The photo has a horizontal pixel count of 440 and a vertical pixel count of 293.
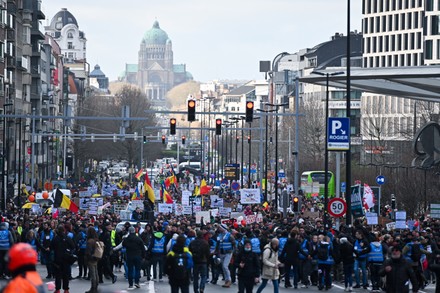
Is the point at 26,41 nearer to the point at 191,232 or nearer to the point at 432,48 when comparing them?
the point at 432,48

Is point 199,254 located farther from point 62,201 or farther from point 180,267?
point 62,201

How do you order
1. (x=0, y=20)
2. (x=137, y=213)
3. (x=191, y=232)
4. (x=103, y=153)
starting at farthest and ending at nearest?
1. (x=103, y=153)
2. (x=0, y=20)
3. (x=137, y=213)
4. (x=191, y=232)

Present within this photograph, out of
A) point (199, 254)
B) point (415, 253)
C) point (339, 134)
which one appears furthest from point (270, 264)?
point (339, 134)

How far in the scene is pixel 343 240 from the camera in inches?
1172

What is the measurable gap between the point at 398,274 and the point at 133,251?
26.7 ft

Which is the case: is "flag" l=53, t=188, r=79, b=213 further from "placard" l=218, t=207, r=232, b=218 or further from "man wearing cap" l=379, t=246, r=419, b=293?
"man wearing cap" l=379, t=246, r=419, b=293

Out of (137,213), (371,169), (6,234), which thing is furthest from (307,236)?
→ (371,169)

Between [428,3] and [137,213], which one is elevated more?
[428,3]

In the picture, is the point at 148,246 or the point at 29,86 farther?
the point at 29,86

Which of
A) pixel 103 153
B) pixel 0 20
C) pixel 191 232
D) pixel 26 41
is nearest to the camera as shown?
pixel 191 232

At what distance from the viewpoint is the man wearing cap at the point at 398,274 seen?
2220 centimetres

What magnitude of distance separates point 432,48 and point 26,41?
105ft

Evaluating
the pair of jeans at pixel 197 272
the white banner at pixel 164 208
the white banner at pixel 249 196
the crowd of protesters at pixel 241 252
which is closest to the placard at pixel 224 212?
the white banner at pixel 164 208

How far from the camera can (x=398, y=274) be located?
2223 cm
